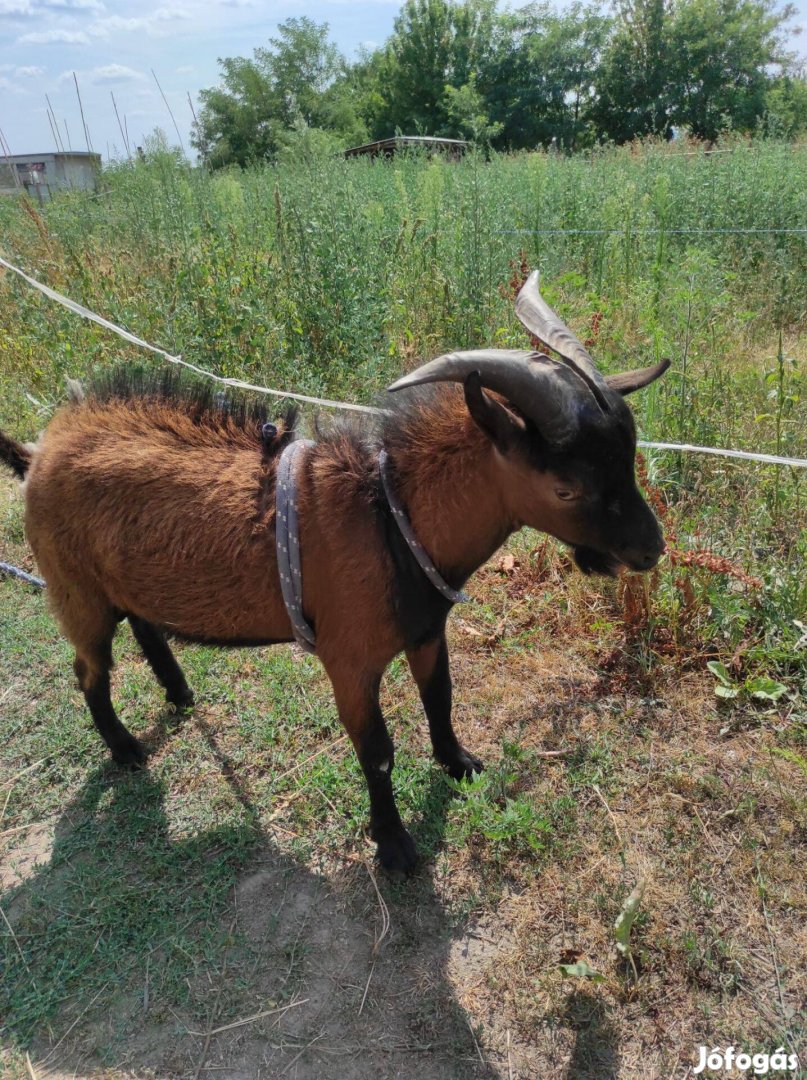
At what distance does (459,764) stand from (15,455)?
2388 millimetres

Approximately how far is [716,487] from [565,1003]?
296cm

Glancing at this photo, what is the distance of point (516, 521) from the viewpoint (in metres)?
2.23

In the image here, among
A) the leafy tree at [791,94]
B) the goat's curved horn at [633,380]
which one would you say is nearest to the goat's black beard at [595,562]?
the goat's curved horn at [633,380]

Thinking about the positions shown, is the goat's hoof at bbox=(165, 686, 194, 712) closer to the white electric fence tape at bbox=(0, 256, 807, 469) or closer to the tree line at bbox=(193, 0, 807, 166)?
the white electric fence tape at bbox=(0, 256, 807, 469)

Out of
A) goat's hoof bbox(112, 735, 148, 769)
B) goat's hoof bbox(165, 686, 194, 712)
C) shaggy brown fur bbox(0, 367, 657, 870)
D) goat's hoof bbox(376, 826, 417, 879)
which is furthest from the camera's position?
goat's hoof bbox(165, 686, 194, 712)

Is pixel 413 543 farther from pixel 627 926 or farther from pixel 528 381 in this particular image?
pixel 627 926

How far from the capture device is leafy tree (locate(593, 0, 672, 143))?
41.9 m

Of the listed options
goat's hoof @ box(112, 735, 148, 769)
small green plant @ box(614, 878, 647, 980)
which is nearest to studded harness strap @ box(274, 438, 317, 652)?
goat's hoof @ box(112, 735, 148, 769)

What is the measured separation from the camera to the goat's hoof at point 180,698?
11.2 ft

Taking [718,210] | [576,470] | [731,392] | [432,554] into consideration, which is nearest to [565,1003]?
[432,554]

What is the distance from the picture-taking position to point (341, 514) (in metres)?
2.32

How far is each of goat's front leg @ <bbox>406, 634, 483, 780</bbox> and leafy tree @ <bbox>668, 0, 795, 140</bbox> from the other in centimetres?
4791

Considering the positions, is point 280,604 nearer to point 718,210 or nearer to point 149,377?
point 149,377

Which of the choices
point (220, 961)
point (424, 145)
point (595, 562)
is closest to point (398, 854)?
point (220, 961)
